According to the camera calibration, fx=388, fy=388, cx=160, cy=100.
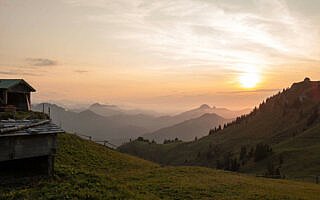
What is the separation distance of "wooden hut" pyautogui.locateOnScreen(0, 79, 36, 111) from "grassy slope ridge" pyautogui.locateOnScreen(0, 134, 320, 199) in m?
19.3

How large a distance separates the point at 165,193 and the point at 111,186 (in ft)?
21.9

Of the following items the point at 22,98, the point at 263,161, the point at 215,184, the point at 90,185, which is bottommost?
the point at 263,161

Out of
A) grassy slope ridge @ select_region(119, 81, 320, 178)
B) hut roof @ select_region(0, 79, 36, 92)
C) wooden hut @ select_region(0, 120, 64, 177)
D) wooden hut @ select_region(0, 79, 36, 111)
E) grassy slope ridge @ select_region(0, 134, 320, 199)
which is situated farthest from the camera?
grassy slope ridge @ select_region(119, 81, 320, 178)

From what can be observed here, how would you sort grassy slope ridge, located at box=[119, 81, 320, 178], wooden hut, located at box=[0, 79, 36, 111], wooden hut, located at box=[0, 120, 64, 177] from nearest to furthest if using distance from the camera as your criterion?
1. wooden hut, located at box=[0, 120, 64, 177]
2. wooden hut, located at box=[0, 79, 36, 111]
3. grassy slope ridge, located at box=[119, 81, 320, 178]

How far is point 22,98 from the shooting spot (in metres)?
74.5

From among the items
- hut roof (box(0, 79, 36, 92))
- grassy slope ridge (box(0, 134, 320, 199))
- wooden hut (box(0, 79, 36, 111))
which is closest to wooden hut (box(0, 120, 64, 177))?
grassy slope ridge (box(0, 134, 320, 199))

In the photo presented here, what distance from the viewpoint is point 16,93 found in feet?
243

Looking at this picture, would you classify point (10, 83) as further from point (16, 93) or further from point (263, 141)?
point (263, 141)

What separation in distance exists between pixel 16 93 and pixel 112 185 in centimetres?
5522

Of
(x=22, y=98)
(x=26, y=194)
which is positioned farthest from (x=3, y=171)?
(x=22, y=98)

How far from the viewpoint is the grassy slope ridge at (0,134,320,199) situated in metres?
21.2

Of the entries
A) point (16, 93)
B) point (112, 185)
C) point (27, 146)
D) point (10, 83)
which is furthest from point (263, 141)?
point (27, 146)

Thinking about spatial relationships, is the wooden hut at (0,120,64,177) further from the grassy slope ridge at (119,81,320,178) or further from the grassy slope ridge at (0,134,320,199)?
the grassy slope ridge at (119,81,320,178)

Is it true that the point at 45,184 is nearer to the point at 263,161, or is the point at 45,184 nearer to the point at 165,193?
the point at 165,193
